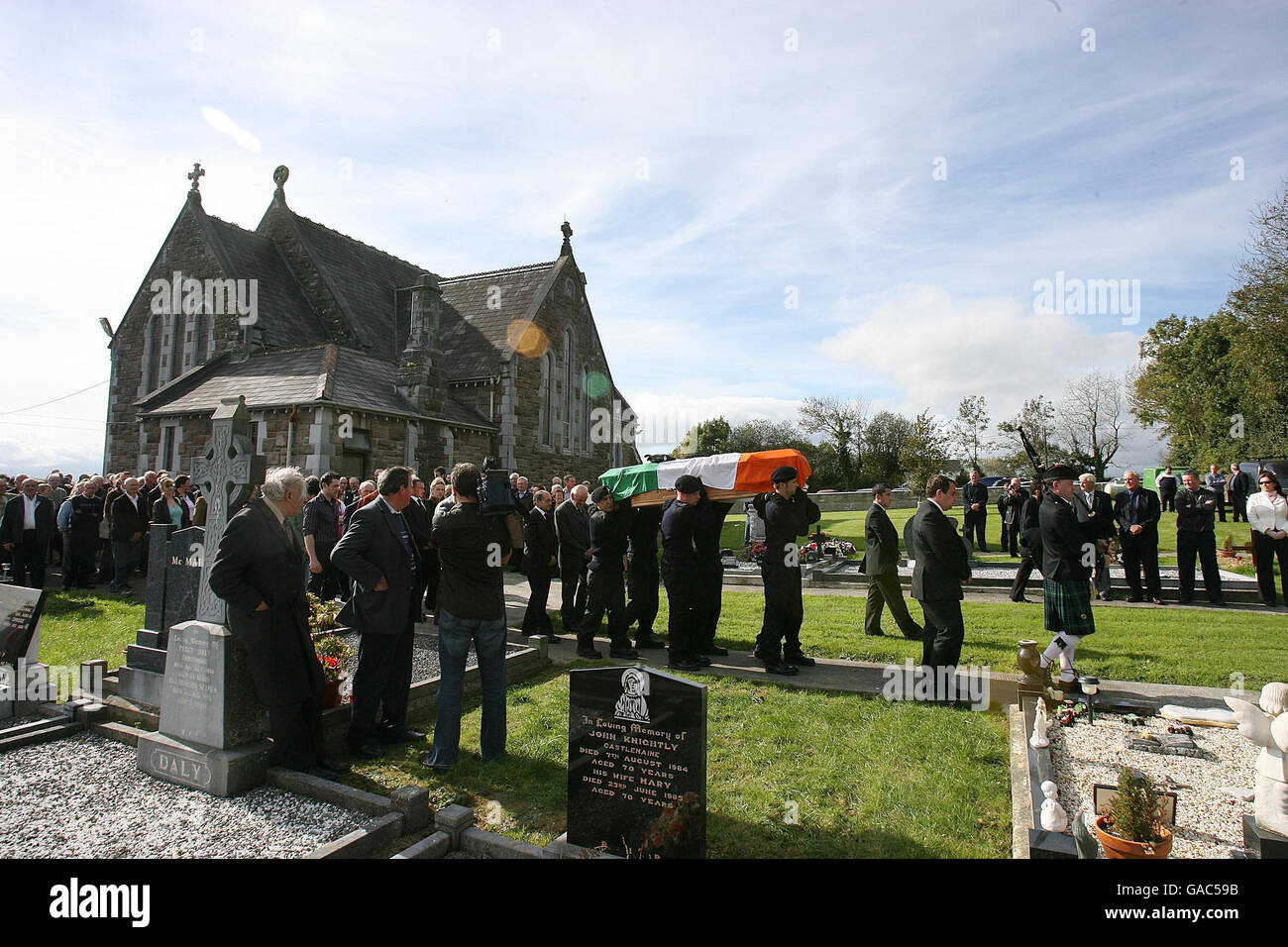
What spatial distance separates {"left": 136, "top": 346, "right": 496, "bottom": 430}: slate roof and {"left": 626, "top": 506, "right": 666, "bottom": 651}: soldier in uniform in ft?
36.7

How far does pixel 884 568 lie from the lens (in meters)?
8.66

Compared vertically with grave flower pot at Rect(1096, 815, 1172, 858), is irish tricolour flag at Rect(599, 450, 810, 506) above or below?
above

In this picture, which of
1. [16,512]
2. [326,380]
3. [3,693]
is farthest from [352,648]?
[326,380]

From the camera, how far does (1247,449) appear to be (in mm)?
30859

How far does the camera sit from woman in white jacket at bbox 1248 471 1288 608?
10.2m

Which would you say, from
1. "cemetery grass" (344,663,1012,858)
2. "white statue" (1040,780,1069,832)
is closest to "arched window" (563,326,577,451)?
"cemetery grass" (344,663,1012,858)

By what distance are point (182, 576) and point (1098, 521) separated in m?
10.8

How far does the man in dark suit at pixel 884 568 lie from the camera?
864 centimetres

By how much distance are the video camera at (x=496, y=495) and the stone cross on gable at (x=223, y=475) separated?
1.80 meters

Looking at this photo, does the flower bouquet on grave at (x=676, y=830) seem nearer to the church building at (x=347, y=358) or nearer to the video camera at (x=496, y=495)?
the video camera at (x=496, y=495)

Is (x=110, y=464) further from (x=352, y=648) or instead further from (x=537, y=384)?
(x=352, y=648)

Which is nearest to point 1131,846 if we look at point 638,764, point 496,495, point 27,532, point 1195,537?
point 638,764

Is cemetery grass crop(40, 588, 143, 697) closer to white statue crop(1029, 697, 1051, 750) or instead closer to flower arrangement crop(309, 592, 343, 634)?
flower arrangement crop(309, 592, 343, 634)
